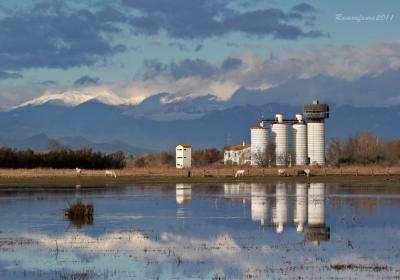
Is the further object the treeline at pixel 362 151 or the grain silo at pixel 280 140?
the grain silo at pixel 280 140

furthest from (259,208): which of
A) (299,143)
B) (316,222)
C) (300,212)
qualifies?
(299,143)

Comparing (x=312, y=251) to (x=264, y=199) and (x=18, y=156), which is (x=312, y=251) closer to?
(x=264, y=199)

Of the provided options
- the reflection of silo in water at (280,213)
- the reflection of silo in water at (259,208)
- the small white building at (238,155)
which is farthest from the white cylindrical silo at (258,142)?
the reflection of silo in water at (280,213)

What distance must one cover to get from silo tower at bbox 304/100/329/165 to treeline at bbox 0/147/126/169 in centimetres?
3564

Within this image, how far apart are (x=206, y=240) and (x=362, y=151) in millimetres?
138190

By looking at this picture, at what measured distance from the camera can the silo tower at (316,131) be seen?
15550 cm

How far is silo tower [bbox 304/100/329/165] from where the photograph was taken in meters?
156

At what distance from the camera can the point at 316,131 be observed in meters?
158

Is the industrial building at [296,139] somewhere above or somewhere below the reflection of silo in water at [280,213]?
above

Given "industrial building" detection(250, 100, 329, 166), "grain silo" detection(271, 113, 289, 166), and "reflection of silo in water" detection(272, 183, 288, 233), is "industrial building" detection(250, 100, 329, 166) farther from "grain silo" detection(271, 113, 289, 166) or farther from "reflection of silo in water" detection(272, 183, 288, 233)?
"reflection of silo in water" detection(272, 183, 288, 233)

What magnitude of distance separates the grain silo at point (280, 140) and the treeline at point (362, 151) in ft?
29.4

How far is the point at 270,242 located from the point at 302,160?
410 feet

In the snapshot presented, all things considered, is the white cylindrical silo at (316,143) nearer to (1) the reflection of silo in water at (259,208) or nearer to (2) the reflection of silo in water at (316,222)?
(1) the reflection of silo in water at (259,208)

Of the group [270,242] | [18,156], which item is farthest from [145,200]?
[18,156]
